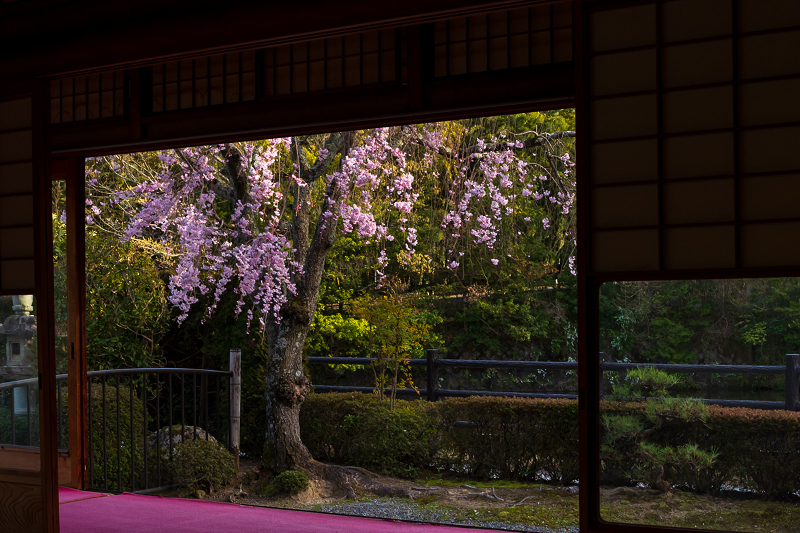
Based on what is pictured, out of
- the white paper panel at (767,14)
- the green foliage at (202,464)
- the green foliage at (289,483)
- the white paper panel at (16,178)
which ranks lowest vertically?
the green foliage at (289,483)

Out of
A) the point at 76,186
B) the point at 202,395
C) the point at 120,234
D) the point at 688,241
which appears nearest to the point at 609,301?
the point at 202,395

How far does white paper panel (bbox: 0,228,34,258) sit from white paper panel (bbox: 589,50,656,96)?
2071mm

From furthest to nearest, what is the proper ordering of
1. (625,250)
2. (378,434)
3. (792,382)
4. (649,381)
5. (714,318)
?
1. (714,318)
2. (378,434)
3. (792,382)
4. (649,381)
5. (625,250)

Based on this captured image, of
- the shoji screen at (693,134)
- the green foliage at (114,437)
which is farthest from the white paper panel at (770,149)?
the green foliage at (114,437)

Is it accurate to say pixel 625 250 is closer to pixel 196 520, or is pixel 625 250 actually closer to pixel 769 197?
pixel 769 197

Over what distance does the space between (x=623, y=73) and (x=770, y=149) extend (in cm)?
39

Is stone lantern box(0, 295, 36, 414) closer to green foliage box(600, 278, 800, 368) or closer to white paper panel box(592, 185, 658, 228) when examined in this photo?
white paper panel box(592, 185, 658, 228)

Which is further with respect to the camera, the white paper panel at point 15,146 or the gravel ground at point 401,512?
the gravel ground at point 401,512

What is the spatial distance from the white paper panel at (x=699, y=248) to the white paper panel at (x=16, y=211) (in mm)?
2219

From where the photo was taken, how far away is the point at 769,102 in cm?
161

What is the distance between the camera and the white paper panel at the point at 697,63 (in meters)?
1.64

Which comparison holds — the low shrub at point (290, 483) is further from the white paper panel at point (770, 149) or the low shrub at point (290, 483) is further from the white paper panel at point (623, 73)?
the white paper panel at point (770, 149)

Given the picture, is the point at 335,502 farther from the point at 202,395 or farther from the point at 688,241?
the point at 688,241

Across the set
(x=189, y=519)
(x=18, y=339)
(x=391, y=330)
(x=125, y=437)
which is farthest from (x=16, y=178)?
(x=391, y=330)
